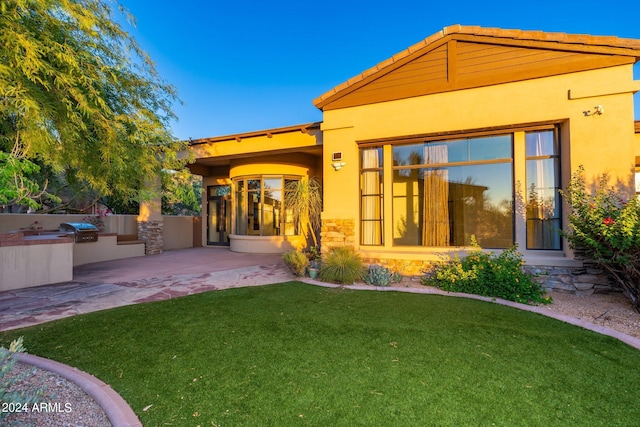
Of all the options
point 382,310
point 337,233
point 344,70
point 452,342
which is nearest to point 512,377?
point 452,342

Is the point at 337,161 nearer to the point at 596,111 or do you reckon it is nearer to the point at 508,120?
the point at 508,120

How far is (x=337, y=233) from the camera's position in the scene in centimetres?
753

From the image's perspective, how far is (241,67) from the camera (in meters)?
15.0

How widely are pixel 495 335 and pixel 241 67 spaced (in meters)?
15.7

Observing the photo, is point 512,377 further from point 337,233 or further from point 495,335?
point 337,233

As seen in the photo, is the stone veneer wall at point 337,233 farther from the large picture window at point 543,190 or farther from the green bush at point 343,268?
the large picture window at point 543,190

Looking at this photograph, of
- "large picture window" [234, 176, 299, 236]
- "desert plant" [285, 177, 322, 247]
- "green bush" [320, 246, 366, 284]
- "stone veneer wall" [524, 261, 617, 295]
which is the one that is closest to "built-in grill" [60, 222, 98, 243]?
"large picture window" [234, 176, 299, 236]

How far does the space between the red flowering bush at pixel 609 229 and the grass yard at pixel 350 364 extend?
5.00ft

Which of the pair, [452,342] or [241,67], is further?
[241,67]

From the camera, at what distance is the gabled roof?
559cm

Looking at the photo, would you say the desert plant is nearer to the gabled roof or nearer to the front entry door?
the gabled roof

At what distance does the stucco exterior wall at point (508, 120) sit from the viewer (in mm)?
5410

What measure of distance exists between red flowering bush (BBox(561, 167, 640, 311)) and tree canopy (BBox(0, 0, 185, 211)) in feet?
22.5

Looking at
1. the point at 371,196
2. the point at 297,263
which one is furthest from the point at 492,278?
the point at 297,263
